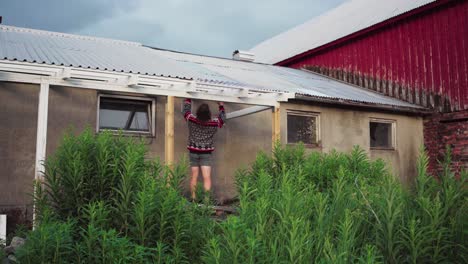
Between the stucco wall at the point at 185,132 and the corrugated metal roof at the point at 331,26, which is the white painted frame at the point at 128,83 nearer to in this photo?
the stucco wall at the point at 185,132

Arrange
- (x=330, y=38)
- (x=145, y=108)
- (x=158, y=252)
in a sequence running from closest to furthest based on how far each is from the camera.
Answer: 1. (x=158, y=252)
2. (x=145, y=108)
3. (x=330, y=38)

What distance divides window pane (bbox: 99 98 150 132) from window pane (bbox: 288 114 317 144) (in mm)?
3552

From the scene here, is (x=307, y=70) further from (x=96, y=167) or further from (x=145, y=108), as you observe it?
(x=96, y=167)

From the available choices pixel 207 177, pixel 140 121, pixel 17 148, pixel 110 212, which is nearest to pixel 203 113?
pixel 207 177

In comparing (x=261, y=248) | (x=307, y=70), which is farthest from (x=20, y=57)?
(x=307, y=70)

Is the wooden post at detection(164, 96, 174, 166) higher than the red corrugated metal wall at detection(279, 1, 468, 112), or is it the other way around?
the red corrugated metal wall at detection(279, 1, 468, 112)

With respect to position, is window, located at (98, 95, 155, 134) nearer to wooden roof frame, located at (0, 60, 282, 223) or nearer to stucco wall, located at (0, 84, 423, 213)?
stucco wall, located at (0, 84, 423, 213)

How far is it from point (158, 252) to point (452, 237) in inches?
79.3

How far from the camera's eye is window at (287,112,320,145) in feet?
34.7

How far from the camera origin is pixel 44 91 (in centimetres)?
628

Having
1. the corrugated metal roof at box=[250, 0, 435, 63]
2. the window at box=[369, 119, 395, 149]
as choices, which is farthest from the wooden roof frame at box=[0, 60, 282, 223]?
the corrugated metal roof at box=[250, 0, 435, 63]

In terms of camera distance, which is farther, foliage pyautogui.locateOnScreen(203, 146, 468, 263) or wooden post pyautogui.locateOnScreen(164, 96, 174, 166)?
wooden post pyautogui.locateOnScreen(164, 96, 174, 166)

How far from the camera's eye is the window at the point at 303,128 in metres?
10.6

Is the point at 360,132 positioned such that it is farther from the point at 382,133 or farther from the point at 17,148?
the point at 17,148
